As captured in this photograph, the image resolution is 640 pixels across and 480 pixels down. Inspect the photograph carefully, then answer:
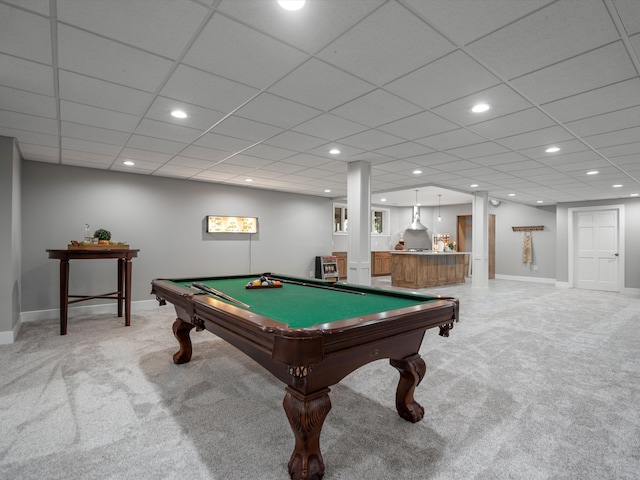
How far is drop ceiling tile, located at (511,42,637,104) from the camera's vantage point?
196 centimetres

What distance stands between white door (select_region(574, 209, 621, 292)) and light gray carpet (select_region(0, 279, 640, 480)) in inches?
227

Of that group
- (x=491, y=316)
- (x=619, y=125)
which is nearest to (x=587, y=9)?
(x=619, y=125)

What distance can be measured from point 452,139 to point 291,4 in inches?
102

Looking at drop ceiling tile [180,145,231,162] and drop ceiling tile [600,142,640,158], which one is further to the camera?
drop ceiling tile [180,145,231,162]

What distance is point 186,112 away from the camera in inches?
115

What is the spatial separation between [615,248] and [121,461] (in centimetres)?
1065

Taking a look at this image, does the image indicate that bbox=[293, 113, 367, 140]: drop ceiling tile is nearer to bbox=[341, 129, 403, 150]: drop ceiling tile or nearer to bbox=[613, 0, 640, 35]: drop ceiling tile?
bbox=[341, 129, 403, 150]: drop ceiling tile

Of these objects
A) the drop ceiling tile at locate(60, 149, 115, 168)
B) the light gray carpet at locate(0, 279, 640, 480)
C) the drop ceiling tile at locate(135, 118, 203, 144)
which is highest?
the drop ceiling tile at locate(60, 149, 115, 168)

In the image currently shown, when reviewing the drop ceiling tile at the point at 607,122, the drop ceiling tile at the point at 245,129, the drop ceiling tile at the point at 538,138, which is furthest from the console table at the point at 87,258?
the drop ceiling tile at the point at 607,122

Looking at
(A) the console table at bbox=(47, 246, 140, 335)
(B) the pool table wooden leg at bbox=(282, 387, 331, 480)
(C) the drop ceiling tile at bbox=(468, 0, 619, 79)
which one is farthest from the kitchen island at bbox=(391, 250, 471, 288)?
(B) the pool table wooden leg at bbox=(282, 387, 331, 480)

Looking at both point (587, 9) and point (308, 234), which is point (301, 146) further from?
point (308, 234)

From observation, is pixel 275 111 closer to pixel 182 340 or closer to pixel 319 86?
pixel 319 86

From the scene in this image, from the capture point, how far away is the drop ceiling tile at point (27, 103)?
100 inches

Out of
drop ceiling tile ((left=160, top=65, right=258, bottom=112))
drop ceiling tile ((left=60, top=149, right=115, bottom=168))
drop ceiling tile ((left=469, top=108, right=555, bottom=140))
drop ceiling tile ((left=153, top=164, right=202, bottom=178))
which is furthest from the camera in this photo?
drop ceiling tile ((left=153, top=164, right=202, bottom=178))
